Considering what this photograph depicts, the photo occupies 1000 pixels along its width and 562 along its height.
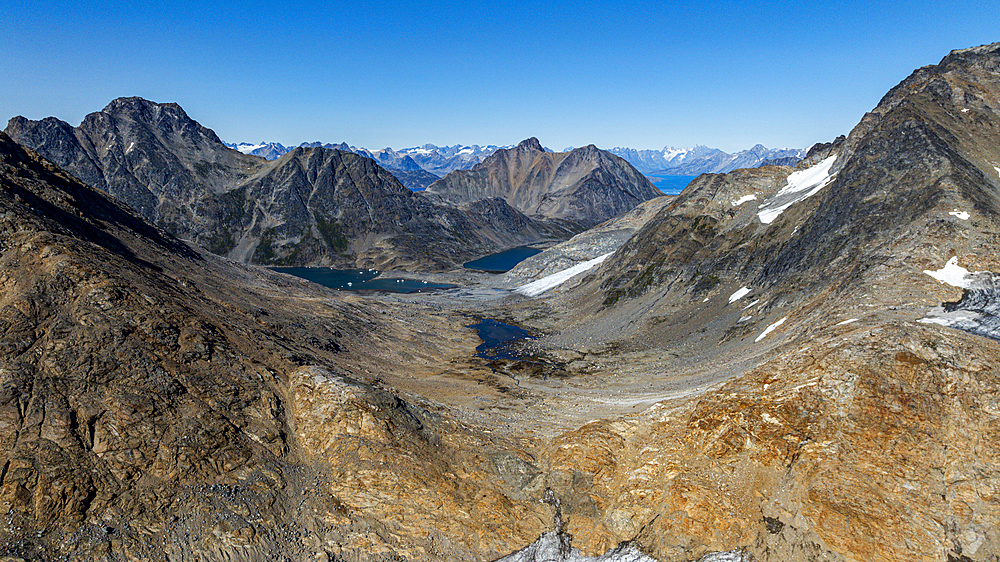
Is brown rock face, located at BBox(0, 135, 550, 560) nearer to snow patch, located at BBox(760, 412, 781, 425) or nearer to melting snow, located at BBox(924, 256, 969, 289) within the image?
snow patch, located at BBox(760, 412, 781, 425)

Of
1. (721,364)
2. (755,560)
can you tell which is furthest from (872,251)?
(755,560)

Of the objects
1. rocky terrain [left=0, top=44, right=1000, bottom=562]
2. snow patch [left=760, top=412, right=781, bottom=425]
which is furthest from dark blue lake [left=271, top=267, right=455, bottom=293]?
snow patch [left=760, top=412, right=781, bottom=425]

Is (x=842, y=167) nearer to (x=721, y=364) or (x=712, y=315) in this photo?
(x=712, y=315)

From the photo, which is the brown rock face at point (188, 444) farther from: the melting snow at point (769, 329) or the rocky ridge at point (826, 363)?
the melting snow at point (769, 329)

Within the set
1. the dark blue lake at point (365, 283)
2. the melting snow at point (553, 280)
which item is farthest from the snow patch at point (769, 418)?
the dark blue lake at point (365, 283)

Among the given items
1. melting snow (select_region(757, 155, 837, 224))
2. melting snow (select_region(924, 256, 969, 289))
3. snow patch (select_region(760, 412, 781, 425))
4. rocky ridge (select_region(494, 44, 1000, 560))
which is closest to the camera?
rocky ridge (select_region(494, 44, 1000, 560))

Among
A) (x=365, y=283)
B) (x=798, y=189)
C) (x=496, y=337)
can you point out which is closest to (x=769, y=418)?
(x=496, y=337)
